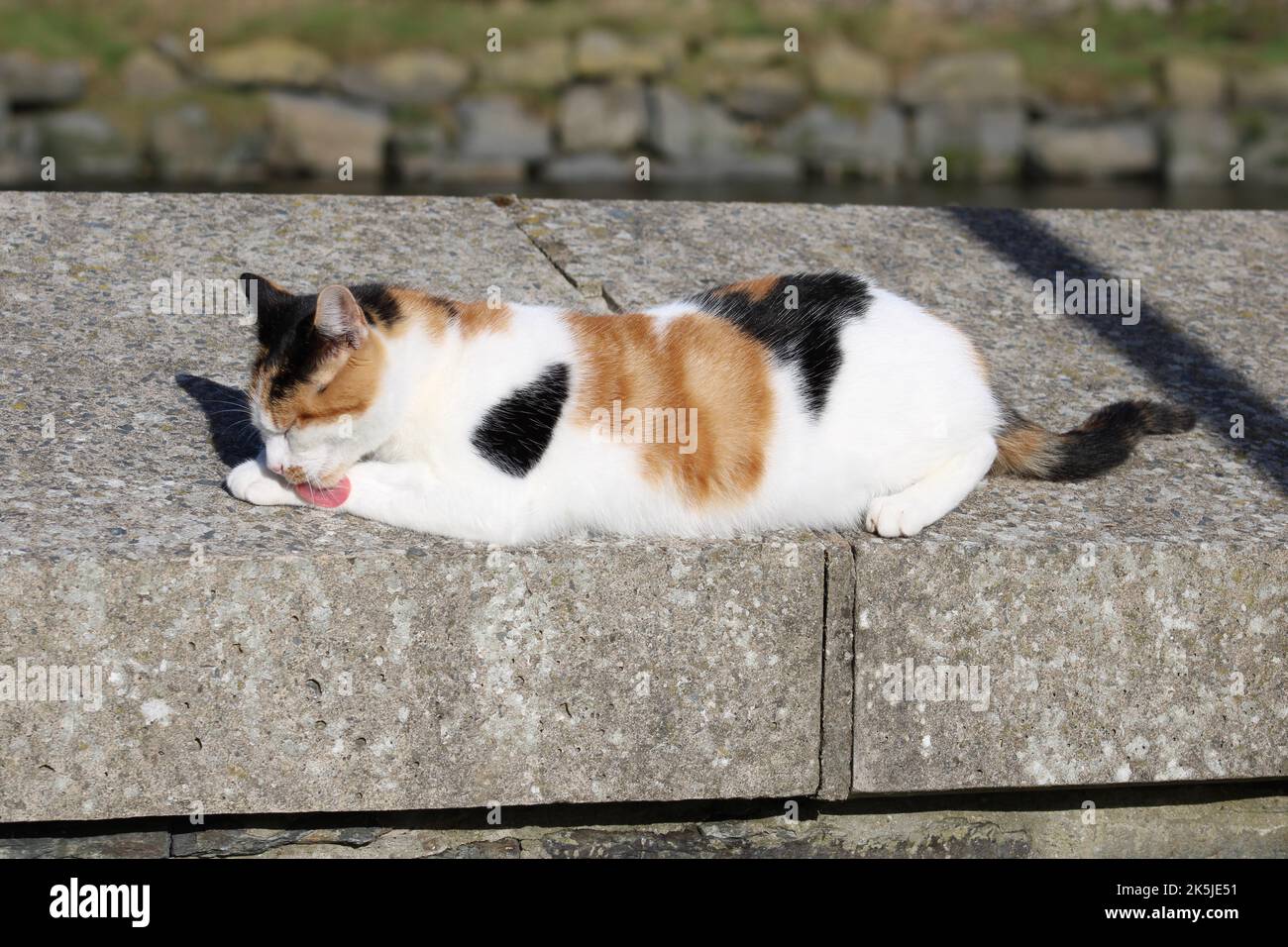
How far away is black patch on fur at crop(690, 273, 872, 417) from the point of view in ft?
10.0

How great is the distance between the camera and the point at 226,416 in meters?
3.26

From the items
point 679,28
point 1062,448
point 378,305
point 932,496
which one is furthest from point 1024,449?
point 679,28

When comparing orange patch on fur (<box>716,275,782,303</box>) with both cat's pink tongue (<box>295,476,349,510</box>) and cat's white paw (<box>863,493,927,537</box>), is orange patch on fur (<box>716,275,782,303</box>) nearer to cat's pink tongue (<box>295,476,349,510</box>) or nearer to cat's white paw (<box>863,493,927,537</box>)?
cat's white paw (<box>863,493,927,537</box>)

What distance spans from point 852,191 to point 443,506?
47.4 ft

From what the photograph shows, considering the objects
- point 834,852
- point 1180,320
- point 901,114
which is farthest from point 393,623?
point 901,114

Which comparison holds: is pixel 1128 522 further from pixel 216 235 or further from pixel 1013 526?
pixel 216 235

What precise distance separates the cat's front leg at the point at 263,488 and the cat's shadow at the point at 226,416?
0.21m

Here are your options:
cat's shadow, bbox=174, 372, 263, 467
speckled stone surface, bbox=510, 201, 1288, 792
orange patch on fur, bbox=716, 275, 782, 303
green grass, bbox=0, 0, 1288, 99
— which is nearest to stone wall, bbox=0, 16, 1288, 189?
green grass, bbox=0, 0, 1288, 99

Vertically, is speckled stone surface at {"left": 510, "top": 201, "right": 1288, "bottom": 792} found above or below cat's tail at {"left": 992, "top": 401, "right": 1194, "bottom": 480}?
below

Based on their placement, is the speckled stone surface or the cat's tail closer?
the speckled stone surface

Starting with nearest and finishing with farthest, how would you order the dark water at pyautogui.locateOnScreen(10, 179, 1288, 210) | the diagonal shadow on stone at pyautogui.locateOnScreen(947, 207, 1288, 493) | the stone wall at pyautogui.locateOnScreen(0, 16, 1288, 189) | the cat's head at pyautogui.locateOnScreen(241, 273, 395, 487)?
the cat's head at pyautogui.locateOnScreen(241, 273, 395, 487) < the diagonal shadow on stone at pyautogui.locateOnScreen(947, 207, 1288, 493) < the dark water at pyautogui.locateOnScreen(10, 179, 1288, 210) < the stone wall at pyautogui.locateOnScreen(0, 16, 1288, 189)

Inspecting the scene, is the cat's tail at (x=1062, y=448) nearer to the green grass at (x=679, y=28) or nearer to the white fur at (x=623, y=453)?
the white fur at (x=623, y=453)

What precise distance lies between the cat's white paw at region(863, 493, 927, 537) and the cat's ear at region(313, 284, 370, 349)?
3.79 ft

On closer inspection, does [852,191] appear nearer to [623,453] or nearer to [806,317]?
[806,317]
